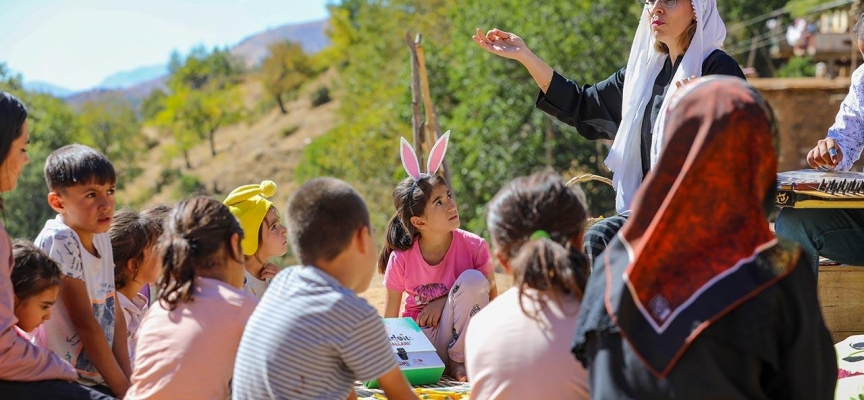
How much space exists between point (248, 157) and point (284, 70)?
1108 cm

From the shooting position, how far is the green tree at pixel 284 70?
55125 millimetres

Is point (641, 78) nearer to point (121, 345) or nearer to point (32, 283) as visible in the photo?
point (121, 345)

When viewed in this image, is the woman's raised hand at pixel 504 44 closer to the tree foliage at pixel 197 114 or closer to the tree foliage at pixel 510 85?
the tree foliage at pixel 510 85

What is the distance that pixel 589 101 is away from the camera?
453 centimetres

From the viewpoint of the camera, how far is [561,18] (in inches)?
622

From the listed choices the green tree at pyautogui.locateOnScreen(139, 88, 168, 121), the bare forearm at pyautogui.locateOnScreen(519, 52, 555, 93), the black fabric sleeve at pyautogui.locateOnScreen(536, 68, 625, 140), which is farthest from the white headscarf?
the green tree at pyautogui.locateOnScreen(139, 88, 168, 121)

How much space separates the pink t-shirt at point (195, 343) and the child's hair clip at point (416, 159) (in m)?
1.72

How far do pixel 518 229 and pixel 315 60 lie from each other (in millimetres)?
55609

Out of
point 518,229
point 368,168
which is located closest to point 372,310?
point 518,229

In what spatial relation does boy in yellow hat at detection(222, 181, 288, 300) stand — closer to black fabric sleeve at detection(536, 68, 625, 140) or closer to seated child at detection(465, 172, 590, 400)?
black fabric sleeve at detection(536, 68, 625, 140)

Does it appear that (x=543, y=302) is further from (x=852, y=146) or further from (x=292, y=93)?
(x=292, y=93)

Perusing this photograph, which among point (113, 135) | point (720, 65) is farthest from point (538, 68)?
point (113, 135)

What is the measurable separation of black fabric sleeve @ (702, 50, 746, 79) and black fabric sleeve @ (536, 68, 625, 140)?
0.57 metres

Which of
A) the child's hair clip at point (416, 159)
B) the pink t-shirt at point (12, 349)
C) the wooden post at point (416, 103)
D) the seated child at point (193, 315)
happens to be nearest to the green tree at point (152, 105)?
the wooden post at point (416, 103)
